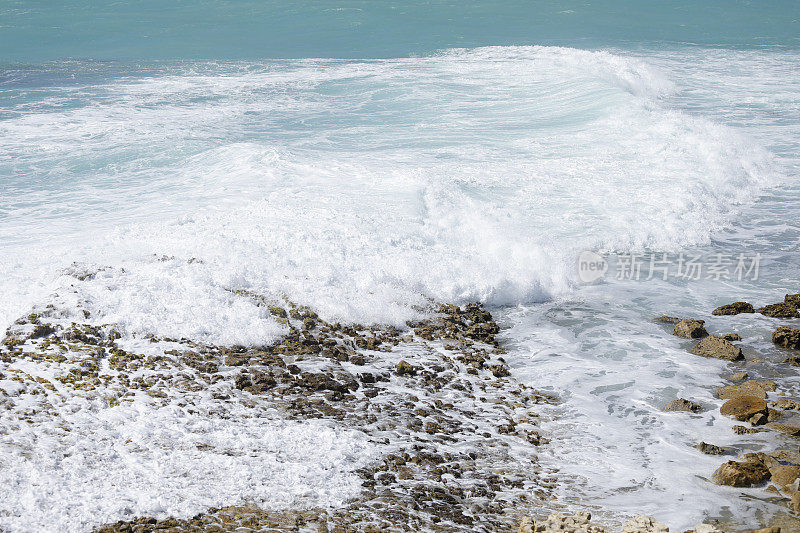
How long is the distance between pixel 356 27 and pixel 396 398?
28.9 metres

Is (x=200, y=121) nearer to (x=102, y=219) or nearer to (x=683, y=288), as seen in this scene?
(x=102, y=219)

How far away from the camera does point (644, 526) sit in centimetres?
470

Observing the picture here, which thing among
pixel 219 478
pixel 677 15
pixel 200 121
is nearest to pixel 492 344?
pixel 219 478

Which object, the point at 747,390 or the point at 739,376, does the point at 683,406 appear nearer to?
the point at 747,390

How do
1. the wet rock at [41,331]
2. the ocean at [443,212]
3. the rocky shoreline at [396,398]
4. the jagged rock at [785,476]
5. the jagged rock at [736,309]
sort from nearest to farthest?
the rocky shoreline at [396,398] < the jagged rock at [785,476] < the ocean at [443,212] < the wet rock at [41,331] < the jagged rock at [736,309]

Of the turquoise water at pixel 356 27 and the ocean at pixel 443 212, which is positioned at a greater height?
the turquoise water at pixel 356 27

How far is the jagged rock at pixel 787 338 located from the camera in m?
7.68

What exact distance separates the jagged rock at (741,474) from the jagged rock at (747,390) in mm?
1396

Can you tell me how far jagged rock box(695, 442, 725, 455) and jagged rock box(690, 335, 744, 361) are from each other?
1804 mm

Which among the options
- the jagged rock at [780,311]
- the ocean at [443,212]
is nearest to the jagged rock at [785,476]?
the ocean at [443,212]

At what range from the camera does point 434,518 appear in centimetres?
507

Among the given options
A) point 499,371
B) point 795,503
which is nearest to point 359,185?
point 499,371

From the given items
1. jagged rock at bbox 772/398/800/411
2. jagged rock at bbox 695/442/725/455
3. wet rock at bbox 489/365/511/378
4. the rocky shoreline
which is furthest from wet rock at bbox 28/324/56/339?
jagged rock at bbox 772/398/800/411

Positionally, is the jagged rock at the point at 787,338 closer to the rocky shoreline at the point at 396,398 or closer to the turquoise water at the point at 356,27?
the rocky shoreline at the point at 396,398
